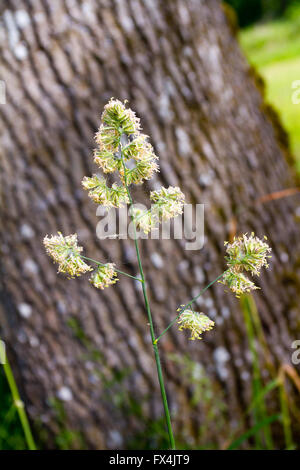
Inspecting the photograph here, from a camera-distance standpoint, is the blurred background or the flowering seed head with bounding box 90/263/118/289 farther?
the blurred background

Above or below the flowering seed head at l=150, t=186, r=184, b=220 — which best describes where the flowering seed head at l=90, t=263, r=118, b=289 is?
below

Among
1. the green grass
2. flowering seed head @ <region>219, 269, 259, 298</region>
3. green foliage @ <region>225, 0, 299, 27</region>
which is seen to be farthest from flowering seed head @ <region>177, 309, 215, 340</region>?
green foliage @ <region>225, 0, 299, 27</region>

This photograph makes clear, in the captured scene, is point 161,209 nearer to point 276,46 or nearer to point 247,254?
point 247,254

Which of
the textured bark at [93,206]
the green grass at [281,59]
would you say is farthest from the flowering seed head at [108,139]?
the green grass at [281,59]

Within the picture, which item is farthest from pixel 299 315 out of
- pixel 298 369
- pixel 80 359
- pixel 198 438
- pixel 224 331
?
pixel 80 359

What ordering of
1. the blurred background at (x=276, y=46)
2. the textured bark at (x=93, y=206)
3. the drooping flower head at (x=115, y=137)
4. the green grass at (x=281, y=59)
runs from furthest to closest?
the blurred background at (x=276, y=46) < the green grass at (x=281, y=59) < the textured bark at (x=93, y=206) < the drooping flower head at (x=115, y=137)

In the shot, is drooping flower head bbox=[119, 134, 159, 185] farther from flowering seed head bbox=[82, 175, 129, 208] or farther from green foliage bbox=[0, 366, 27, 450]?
green foliage bbox=[0, 366, 27, 450]

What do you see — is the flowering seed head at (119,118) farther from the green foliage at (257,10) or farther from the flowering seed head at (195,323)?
the green foliage at (257,10)

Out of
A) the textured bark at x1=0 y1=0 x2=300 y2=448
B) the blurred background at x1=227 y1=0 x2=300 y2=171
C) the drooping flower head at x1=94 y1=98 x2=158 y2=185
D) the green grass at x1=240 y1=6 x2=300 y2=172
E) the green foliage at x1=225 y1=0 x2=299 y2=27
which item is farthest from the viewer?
the green foliage at x1=225 y1=0 x2=299 y2=27
